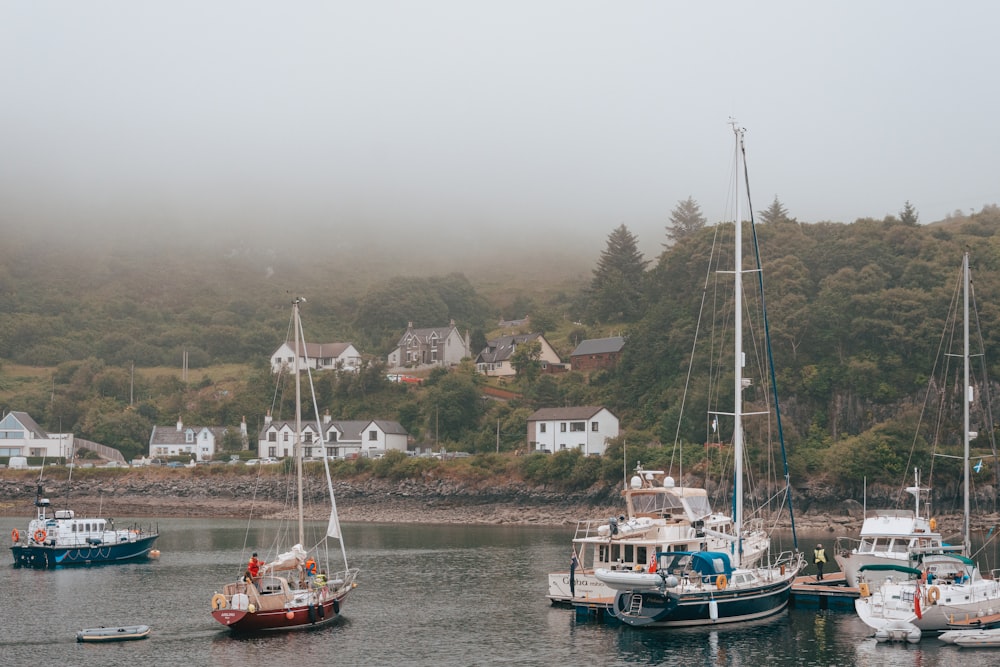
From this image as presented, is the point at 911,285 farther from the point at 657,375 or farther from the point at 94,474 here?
the point at 94,474

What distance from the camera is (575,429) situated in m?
113

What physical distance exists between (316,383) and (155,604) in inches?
3791

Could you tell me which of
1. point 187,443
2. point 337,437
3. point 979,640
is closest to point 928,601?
point 979,640

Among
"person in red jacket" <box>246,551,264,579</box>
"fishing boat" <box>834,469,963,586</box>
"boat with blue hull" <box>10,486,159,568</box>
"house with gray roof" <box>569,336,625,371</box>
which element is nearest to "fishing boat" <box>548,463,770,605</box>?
"fishing boat" <box>834,469,963,586</box>

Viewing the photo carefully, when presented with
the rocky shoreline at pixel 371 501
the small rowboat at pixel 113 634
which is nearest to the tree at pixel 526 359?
the rocky shoreline at pixel 371 501

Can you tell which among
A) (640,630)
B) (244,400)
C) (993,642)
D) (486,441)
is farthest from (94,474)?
(993,642)

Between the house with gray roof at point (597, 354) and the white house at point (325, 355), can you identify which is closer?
the house with gray roof at point (597, 354)

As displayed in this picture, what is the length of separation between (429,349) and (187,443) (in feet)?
140

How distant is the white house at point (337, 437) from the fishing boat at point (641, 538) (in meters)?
81.1

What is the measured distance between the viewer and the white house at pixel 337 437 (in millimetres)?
127438

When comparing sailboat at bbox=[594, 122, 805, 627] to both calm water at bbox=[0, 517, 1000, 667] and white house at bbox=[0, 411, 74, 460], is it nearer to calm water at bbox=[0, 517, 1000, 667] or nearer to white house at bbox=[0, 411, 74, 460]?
calm water at bbox=[0, 517, 1000, 667]

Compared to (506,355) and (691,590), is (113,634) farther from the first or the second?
(506,355)

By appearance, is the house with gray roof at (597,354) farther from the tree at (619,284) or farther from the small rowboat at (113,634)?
the small rowboat at (113,634)

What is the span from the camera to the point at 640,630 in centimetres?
4138
